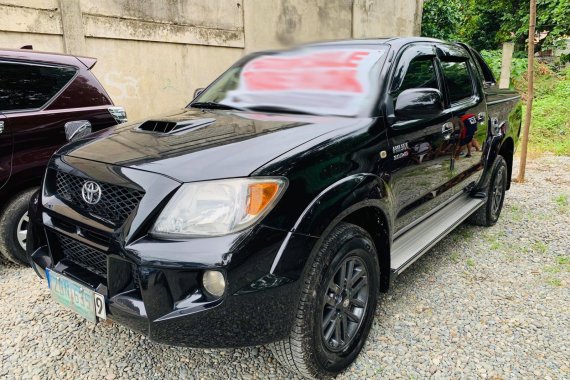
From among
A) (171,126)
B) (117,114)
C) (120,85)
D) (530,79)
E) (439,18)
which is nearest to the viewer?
(171,126)

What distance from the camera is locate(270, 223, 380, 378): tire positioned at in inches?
75.6

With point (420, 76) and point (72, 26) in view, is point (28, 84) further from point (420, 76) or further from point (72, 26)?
point (72, 26)

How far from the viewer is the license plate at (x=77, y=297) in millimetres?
1880

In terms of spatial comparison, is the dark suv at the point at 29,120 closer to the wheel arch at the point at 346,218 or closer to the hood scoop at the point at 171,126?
the hood scoop at the point at 171,126

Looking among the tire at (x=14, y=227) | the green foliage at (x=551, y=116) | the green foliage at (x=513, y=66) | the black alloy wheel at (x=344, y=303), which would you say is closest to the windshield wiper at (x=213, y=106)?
the black alloy wheel at (x=344, y=303)

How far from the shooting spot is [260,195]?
1.77 m

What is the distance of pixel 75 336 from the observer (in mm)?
2543

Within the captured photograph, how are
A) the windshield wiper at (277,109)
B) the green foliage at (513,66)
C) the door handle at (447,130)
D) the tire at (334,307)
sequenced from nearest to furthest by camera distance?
the tire at (334,307) → the windshield wiper at (277,109) → the door handle at (447,130) → the green foliage at (513,66)

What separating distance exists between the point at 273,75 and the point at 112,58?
16.2ft

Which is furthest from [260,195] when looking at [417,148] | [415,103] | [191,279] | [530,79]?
[530,79]

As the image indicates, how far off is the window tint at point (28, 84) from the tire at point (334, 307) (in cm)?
277

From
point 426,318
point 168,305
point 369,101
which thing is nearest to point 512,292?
point 426,318

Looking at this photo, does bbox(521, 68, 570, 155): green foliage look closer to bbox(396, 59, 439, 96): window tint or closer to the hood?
bbox(396, 59, 439, 96): window tint

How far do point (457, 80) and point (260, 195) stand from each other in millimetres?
2462
